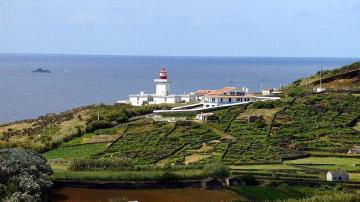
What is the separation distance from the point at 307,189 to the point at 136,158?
55.2ft

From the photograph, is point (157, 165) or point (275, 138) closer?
point (157, 165)

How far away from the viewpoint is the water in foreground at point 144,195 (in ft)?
146

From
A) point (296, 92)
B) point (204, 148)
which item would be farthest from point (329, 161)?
point (296, 92)

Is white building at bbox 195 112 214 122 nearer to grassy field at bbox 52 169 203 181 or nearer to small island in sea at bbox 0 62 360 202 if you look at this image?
small island in sea at bbox 0 62 360 202

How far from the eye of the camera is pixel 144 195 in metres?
45.8

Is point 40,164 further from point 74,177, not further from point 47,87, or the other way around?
point 47,87

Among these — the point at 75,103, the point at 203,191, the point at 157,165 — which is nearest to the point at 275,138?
the point at 157,165

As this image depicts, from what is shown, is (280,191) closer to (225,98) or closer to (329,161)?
(329,161)

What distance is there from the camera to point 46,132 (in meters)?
71.4

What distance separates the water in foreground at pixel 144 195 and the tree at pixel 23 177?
6.43 feet

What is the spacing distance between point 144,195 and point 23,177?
862cm

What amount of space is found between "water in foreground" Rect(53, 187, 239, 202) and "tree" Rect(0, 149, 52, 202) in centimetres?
196

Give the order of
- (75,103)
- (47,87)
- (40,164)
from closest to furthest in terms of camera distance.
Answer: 1. (40,164)
2. (75,103)
3. (47,87)

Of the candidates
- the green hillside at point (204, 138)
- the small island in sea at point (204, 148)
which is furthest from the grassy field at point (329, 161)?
the green hillside at point (204, 138)
